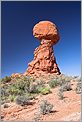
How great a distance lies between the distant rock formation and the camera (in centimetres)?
2405

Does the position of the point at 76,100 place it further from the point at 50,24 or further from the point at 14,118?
the point at 50,24

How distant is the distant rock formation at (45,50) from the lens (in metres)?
24.0

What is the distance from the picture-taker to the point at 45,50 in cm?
2488

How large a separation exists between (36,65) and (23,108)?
56.2 ft

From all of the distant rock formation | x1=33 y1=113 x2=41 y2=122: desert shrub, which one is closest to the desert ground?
x1=33 y1=113 x2=41 y2=122: desert shrub

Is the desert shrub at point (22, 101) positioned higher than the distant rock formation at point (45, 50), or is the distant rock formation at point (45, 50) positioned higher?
the distant rock formation at point (45, 50)

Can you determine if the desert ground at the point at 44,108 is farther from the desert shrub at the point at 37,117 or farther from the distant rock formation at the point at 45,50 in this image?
the distant rock formation at the point at 45,50

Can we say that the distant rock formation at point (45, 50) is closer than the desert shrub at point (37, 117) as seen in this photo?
No

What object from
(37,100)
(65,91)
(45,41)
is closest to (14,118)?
(37,100)

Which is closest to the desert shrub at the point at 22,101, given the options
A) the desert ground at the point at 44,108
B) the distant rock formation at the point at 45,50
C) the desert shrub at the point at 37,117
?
the desert ground at the point at 44,108

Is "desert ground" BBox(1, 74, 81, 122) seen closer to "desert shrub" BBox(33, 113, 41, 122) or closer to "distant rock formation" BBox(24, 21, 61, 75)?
"desert shrub" BBox(33, 113, 41, 122)

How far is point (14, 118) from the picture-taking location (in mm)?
6305

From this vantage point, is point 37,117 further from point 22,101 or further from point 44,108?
point 22,101

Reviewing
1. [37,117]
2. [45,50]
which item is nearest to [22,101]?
[37,117]
